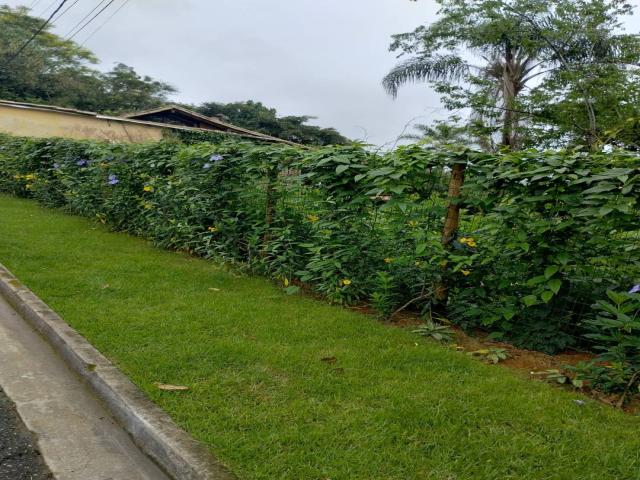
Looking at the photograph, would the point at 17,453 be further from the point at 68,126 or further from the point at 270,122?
the point at 270,122

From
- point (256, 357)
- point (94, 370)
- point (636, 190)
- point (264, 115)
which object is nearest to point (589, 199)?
point (636, 190)

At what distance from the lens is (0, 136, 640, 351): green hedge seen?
3.38 meters

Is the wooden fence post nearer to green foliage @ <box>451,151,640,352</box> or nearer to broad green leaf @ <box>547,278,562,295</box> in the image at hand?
green foliage @ <box>451,151,640,352</box>

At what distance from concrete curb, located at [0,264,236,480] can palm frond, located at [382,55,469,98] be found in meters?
16.9

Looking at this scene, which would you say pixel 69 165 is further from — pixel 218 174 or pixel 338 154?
pixel 338 154

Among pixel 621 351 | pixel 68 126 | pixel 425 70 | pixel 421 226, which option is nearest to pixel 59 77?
pixel 68 126

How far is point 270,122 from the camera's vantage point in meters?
39.4

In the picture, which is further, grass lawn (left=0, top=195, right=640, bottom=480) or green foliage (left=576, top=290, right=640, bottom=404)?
green foliage (left=576, top=290, right=640, bottom=404)

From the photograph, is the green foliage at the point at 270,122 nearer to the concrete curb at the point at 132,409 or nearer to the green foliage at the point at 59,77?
the green foliage at the point at 59,77

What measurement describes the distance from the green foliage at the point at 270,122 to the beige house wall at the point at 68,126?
619 inches

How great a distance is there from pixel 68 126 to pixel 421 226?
860 inches

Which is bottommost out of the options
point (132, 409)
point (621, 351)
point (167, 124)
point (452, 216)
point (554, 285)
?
point (132, 409)

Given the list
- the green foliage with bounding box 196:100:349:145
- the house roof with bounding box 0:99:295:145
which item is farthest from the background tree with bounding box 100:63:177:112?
the house roof with bounding box 0:99:295:145

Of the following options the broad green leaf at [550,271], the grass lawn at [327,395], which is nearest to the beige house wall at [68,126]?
the grass lawn at [327,395]
